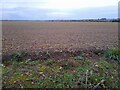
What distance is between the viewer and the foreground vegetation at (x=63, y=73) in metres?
5.65

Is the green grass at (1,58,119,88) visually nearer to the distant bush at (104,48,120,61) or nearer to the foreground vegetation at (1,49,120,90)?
the foreground vegetation at (1,49,120,90)

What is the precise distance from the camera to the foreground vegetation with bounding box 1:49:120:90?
5652mm

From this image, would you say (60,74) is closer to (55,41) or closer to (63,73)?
(63,73)

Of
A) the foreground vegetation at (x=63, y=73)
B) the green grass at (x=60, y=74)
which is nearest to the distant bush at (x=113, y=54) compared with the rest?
the foreground vegetation at (x=63, y=73)

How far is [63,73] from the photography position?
6.18 metres

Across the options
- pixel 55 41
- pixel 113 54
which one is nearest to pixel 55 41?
pixel 55 41

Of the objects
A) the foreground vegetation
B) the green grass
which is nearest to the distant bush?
the foreground vegetation

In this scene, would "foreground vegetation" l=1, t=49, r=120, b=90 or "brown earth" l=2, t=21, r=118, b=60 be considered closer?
"foreground vegetation" l=1, t=49, r=120, b=90

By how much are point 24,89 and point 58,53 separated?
2446mm

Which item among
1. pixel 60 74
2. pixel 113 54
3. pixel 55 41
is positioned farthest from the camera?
pixel 55 41

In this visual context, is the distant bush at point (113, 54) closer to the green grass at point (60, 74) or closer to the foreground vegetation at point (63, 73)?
the foreground vegetation at point (63, 73)

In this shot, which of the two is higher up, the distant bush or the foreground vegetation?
the distant bush

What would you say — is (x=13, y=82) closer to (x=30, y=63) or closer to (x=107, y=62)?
(x=30, y=63)

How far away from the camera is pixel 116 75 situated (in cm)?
627
